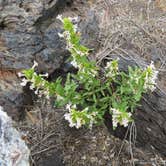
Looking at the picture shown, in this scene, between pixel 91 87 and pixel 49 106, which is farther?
pixel 49 106

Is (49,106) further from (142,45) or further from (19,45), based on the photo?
(142,45)

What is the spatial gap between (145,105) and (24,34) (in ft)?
3.59

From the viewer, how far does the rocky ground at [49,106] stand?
3191mm

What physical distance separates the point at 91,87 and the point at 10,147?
0.67 meters

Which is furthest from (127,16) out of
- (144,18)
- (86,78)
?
(86,78)

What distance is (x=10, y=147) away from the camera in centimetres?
261

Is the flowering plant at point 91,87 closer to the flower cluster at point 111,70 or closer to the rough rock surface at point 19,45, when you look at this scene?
the flower cluster at point 111,70

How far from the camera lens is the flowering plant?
100.0 inches

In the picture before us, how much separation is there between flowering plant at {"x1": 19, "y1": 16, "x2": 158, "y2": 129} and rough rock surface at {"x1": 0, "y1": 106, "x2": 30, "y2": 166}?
0.98ft

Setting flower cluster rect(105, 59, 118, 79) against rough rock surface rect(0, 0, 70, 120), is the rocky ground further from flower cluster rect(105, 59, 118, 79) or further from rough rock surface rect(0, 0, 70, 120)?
flower cluster rect(105, 59, 118, 79)

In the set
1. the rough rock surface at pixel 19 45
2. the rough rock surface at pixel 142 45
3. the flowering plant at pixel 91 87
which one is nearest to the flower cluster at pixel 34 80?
the flowering plant at pixel 91 87

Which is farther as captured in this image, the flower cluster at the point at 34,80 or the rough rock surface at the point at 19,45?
the rough rock surface at the point at 19,45

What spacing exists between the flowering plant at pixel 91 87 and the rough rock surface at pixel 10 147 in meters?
0.30

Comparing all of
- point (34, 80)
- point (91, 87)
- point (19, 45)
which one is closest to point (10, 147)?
point (34, 80)
